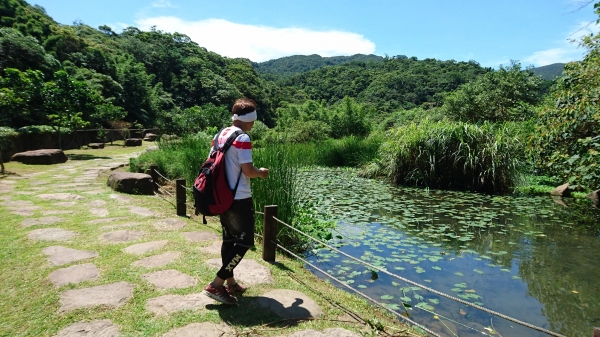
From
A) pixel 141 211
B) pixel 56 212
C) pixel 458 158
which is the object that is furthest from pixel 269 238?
pixel 458 158

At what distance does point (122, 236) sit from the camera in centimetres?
379

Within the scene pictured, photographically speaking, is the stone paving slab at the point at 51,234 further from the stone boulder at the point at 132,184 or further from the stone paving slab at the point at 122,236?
the stone boulder at the point at 132,184

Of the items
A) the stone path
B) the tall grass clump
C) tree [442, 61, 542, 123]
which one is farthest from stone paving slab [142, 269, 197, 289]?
tree [442, 61, 542, 123]

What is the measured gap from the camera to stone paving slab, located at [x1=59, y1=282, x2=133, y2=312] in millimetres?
2320

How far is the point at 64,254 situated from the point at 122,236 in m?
0.63

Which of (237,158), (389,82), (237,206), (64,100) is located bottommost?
(237,206)

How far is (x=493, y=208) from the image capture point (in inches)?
279

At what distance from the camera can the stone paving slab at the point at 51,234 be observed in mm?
3641

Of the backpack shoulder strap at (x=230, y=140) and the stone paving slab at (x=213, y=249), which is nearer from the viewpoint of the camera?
the backpack shoulder strap at (x=230, y=140)

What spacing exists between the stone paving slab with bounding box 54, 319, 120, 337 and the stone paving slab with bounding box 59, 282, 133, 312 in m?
0.22

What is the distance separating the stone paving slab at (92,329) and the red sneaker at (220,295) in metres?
0.56

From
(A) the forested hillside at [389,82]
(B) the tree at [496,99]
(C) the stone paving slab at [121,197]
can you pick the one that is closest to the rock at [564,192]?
(B) the tree at [496,99]

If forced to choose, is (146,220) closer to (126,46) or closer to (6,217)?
(6,217)

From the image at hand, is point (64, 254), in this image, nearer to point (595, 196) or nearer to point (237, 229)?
point (237, 229)
